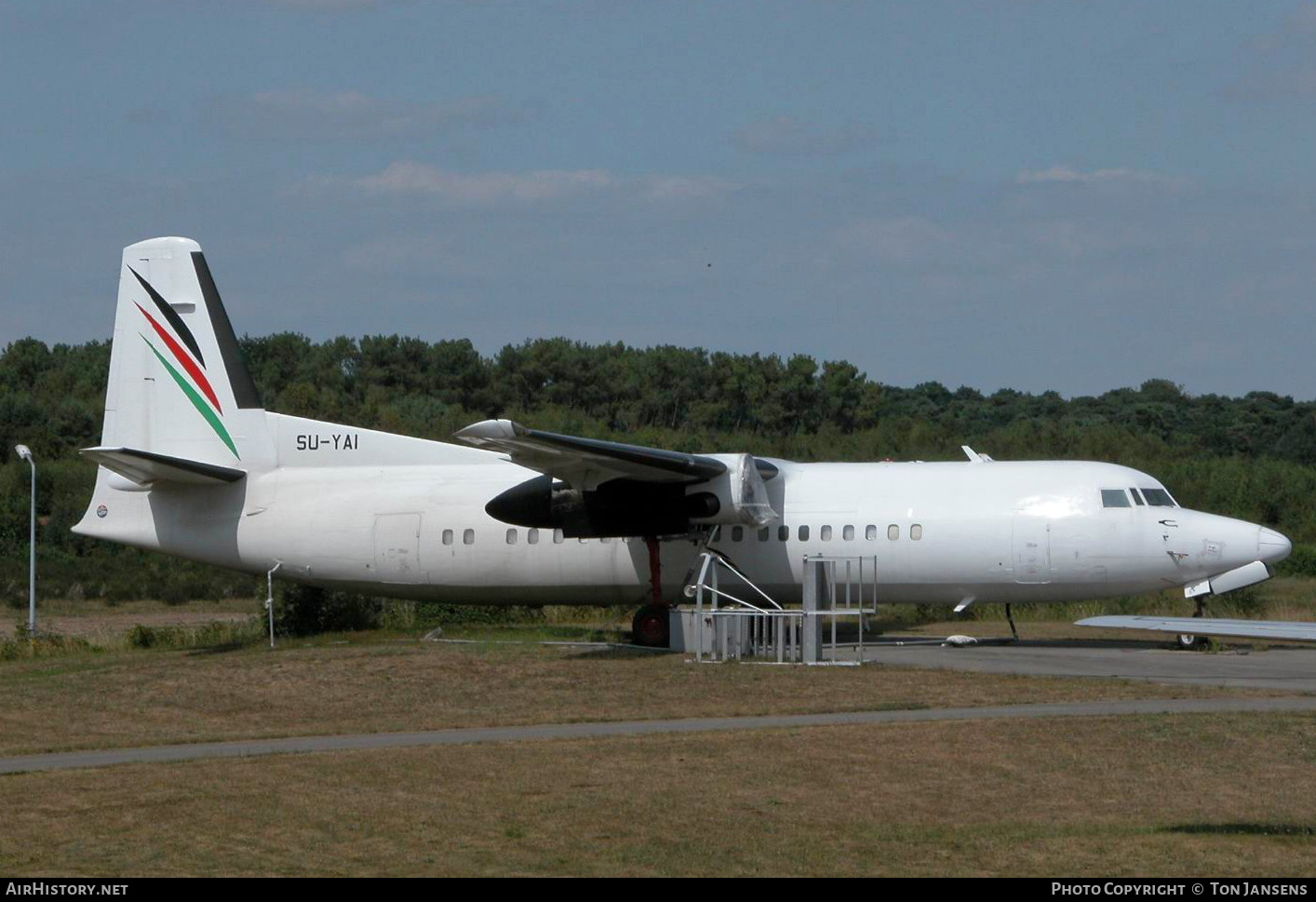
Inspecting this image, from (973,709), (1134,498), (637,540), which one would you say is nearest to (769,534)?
(637,540)

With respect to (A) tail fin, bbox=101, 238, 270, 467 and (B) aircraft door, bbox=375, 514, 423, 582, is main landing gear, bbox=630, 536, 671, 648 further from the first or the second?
(A) tail fin, bbox=101, 238, 270, 467

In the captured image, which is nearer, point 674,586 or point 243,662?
point 243,662

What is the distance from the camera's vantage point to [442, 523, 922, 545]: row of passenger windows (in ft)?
82.6

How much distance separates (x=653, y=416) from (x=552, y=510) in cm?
5496

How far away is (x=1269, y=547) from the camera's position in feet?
79.4

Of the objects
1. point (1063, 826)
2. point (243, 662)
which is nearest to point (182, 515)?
point (243, 662)

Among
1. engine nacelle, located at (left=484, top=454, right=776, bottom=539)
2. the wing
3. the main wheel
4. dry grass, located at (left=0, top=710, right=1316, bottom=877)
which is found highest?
the wing

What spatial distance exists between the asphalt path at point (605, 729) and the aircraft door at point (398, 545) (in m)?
9.33

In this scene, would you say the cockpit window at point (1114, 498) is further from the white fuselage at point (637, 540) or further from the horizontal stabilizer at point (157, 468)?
the horizontal stabilizer at point (157, 468)

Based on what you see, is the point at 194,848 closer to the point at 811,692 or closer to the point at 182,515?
the point at 811,692

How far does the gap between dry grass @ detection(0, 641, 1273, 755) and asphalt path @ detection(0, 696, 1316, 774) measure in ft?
1.58

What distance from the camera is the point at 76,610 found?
44875 millimetres

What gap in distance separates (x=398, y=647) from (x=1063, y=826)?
51.1ft

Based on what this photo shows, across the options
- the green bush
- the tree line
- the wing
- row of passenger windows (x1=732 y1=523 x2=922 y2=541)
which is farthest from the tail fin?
the tree line
